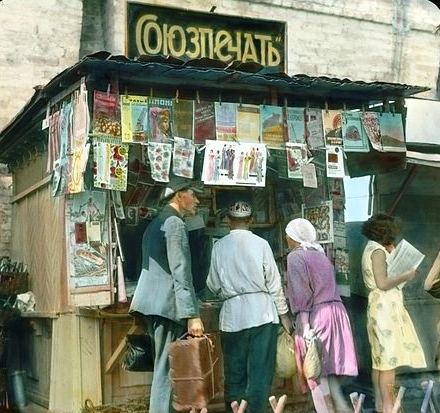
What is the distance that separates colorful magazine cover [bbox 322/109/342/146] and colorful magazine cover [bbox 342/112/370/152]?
4 cm

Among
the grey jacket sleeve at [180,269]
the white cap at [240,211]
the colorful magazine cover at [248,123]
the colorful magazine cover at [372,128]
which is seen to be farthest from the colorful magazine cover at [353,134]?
the grey jacket sleeve at [180,269]

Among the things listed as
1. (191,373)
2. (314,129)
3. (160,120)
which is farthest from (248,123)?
(191,373)

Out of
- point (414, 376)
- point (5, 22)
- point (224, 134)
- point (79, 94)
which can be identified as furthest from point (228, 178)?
point (5, 22)

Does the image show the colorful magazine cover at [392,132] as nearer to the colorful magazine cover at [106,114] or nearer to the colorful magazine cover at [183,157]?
the colorful magazine cover at [183,157]

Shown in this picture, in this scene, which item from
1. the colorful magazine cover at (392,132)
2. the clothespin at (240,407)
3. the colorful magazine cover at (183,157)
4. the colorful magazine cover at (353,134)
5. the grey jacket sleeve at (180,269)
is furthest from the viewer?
the colorful magazine cover at (392,132)

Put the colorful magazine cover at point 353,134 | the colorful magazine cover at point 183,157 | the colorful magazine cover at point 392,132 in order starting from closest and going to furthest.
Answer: the colorful magazine cover at point 183,157 → the colorful magazine cover at point 353,134 → the colorful magazine cover at point 392,132

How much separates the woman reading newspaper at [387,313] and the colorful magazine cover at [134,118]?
218 cm

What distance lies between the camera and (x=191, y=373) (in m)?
5.68

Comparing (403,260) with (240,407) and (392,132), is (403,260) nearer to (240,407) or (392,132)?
(392,132)

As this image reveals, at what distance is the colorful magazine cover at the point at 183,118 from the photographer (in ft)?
21.6

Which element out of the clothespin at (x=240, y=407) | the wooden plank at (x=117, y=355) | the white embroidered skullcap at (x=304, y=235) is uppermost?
the white embroidered skullcap at (x=304, y=235)

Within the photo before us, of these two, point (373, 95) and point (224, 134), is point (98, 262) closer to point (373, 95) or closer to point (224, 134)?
point (224, 134)

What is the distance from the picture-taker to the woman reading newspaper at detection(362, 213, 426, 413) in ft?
21.5

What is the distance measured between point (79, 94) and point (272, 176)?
2342mm
